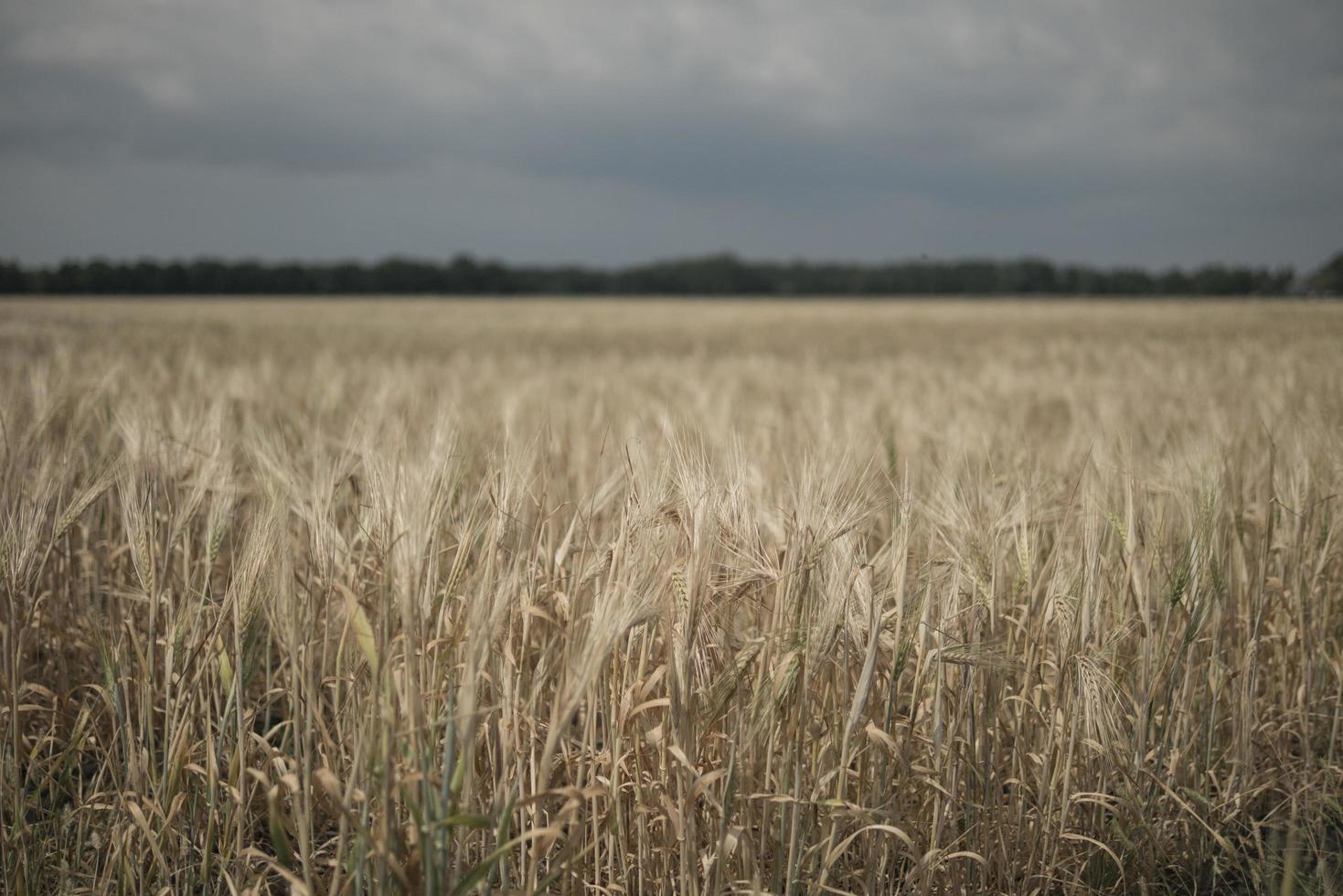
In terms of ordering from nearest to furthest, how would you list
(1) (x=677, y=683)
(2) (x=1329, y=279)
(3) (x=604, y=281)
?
(1) (x=677, y=683) < (2) (x=1329, y=279) < (3) (x=604, y=281)

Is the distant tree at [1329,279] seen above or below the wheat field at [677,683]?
above

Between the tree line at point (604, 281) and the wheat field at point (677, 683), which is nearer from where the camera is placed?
the wheat field at point (677, 683)

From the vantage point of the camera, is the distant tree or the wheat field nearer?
the wheat field

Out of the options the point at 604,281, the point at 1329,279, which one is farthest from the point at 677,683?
the point at 604,281

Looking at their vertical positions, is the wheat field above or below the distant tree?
below

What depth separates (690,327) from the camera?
20188 millimetres

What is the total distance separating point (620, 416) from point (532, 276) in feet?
201

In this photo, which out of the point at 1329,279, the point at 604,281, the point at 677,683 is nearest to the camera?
the point at 677,683

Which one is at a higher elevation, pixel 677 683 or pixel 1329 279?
pixel 1329 279

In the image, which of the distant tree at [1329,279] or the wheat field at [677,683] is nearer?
the wheat field at [677,683]

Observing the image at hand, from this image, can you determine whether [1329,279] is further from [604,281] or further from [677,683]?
[604,281]

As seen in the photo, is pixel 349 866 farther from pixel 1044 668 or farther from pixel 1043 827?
pixel 1044 668

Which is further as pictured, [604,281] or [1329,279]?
[604,281]

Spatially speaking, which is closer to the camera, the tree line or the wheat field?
the wheat field
